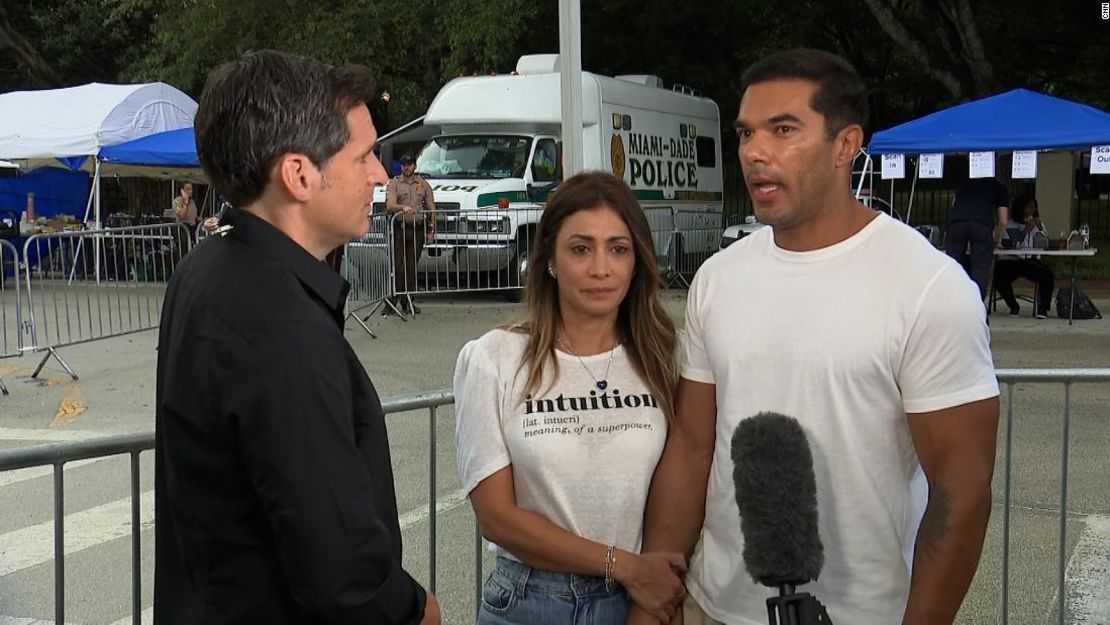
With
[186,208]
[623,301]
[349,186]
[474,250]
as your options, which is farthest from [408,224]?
[349,186]

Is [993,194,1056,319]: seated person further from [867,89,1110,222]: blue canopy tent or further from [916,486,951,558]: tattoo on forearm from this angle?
[916,486,951,558]: tattoo on forearm

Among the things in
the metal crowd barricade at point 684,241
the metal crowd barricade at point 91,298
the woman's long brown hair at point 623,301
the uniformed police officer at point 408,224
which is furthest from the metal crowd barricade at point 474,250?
the woman's long brown hair at point 623,301

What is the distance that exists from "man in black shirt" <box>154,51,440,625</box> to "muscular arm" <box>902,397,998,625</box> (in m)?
0.90

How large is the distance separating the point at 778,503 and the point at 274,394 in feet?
2.38

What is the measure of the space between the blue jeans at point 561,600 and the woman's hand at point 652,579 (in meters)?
0.06

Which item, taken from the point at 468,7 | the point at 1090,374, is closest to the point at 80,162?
the point at 468,7

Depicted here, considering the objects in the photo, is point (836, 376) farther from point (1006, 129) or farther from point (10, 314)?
point (10, 314)

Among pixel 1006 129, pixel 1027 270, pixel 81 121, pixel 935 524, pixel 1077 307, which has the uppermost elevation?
pixel 81 121

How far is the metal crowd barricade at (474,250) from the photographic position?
49.6 ft

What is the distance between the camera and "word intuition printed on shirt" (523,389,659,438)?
255 centimetres

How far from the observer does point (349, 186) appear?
1.92 meters

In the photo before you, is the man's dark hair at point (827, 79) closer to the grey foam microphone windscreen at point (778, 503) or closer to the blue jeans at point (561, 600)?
the grey foam microphone windscreen at point (778, 503)

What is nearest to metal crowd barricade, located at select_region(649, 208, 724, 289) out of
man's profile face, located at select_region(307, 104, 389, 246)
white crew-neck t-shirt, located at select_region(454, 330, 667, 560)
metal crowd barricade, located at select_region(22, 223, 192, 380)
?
metal crowd barricade, located at select_region(22, 223, 192, 380)

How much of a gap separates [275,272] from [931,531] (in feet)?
4.07
